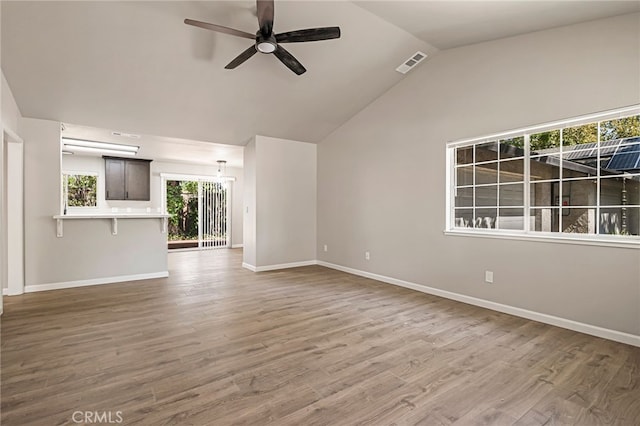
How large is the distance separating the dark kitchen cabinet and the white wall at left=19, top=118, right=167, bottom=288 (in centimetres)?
328

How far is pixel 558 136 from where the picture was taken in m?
3.36

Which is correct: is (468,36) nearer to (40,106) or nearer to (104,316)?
(104,316)

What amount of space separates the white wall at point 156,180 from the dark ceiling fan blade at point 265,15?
671cm

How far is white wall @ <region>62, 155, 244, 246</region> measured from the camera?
739cm

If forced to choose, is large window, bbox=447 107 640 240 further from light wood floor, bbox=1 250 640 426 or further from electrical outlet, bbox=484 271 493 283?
light wood floor, bbox=1 250 640 426

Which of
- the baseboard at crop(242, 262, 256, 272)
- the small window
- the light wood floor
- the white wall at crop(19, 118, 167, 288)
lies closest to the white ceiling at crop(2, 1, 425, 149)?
the white wall at crop(19, 118, 167, 288)

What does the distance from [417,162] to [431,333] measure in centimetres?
251

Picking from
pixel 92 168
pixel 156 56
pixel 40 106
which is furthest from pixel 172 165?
pixel 156 56

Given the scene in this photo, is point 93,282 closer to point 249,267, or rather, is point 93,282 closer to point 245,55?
point 249,267

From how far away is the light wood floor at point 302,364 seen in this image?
1.87 meters

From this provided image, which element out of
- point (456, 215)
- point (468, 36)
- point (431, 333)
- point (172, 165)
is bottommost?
point (431, 333)

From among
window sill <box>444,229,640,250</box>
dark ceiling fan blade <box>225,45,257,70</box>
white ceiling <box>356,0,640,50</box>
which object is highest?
white ceiling <box>356,0,640,50</box>

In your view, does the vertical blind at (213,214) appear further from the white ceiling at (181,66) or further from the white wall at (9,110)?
the white wall at (9,110)

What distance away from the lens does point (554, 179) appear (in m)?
3.39
